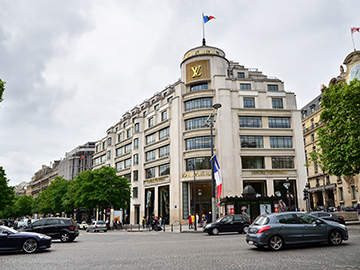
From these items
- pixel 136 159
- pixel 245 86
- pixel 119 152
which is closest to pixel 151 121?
pixel 136 159

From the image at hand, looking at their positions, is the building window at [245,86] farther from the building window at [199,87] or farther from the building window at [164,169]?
the building window at [164,169]

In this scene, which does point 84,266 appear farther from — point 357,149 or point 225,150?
point 225,150

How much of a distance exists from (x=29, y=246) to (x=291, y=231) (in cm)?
1055

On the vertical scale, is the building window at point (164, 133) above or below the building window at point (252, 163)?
above

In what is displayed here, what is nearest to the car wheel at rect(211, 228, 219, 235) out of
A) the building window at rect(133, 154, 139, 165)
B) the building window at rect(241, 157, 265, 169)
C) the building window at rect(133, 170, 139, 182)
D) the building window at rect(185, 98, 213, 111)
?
the building window at rect(241, 157, 265, 169)

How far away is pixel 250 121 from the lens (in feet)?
161

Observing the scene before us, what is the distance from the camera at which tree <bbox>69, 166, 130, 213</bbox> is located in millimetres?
44562

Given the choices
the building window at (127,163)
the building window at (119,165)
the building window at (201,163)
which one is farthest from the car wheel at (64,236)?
the building window at (119,165)

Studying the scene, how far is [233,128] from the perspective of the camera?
48219 millimetres

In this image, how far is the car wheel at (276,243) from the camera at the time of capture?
1159cm

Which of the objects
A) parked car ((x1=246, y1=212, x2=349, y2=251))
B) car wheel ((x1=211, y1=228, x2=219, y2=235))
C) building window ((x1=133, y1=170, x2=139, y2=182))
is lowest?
car wheel ((x1=211, y1=228, x2=219, y2=235))

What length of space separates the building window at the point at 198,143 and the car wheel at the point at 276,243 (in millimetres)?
35255

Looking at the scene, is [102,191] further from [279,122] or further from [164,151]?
[279,122]

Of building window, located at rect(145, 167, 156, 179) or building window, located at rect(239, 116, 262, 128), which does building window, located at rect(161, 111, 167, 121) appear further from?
building window, located at rect(239, 116, 262, 128)
